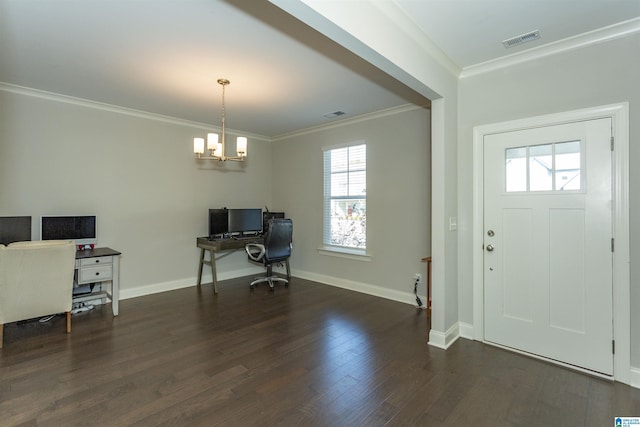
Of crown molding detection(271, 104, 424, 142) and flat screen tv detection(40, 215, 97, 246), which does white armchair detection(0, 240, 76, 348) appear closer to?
flat screen tv detection(40, 215, 97, 246)

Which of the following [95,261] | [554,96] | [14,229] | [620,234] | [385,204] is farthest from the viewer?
[385,204]

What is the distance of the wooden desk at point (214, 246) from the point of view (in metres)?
4.72

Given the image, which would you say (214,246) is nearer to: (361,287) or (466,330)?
(361,287)

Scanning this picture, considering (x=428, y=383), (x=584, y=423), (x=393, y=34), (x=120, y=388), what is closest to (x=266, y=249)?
(x=120, y=388)

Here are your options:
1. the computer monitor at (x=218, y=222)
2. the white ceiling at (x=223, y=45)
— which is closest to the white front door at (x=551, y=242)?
the white ceiling at (x=223, y=45)

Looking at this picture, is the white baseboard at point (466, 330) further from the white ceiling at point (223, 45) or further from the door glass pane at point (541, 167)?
the white ceiling at point (223, 45)

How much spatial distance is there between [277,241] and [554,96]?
12.6 feet

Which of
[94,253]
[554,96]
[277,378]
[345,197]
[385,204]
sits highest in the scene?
[554,96]

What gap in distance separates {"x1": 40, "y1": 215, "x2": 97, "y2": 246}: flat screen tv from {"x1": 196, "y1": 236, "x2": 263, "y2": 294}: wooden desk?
142cm

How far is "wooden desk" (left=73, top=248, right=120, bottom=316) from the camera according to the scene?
11.6ft

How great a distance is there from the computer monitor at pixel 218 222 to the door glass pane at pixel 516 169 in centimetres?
403

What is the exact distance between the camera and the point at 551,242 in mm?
2654

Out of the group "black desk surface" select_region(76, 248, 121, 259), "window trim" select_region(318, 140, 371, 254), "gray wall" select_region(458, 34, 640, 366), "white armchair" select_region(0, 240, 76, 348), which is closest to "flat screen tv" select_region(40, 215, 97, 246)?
"black desk surface" select_region(76, 248, 121, 259)

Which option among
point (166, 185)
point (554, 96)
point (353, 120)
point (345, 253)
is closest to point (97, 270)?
point (166, 185)
